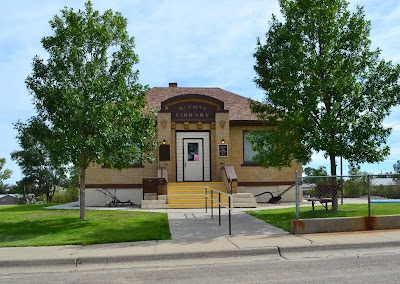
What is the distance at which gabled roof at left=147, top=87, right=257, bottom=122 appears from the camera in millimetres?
23656

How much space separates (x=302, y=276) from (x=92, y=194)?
1672 centimetres

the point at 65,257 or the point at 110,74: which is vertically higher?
the point at 110,74

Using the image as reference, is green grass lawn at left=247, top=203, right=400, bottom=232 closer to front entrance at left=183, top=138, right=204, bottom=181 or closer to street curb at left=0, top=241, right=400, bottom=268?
street curb at left=0, top=241, right=400, bottom=268

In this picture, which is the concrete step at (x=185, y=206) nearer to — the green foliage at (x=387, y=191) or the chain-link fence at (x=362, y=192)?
the chain-link fence at (x=362, y=192)

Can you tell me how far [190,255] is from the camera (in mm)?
9328

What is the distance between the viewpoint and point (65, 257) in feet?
29.7

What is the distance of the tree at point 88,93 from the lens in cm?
1320

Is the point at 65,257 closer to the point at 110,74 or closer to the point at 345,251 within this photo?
the point at 345,251

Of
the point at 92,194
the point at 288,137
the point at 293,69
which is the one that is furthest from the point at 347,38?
the point at 92,194

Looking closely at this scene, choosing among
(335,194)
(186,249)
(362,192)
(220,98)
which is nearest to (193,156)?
(220,98)

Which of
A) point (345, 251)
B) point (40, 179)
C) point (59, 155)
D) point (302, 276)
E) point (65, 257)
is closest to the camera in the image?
point (302, 276)

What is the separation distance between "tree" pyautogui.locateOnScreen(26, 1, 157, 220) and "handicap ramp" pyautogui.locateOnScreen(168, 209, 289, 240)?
284cm

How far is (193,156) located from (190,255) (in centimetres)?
1385

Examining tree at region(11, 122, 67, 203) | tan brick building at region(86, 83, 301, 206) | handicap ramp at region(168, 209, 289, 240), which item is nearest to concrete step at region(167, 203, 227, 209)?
tan brick building at region(86, 83, 301, 206)
